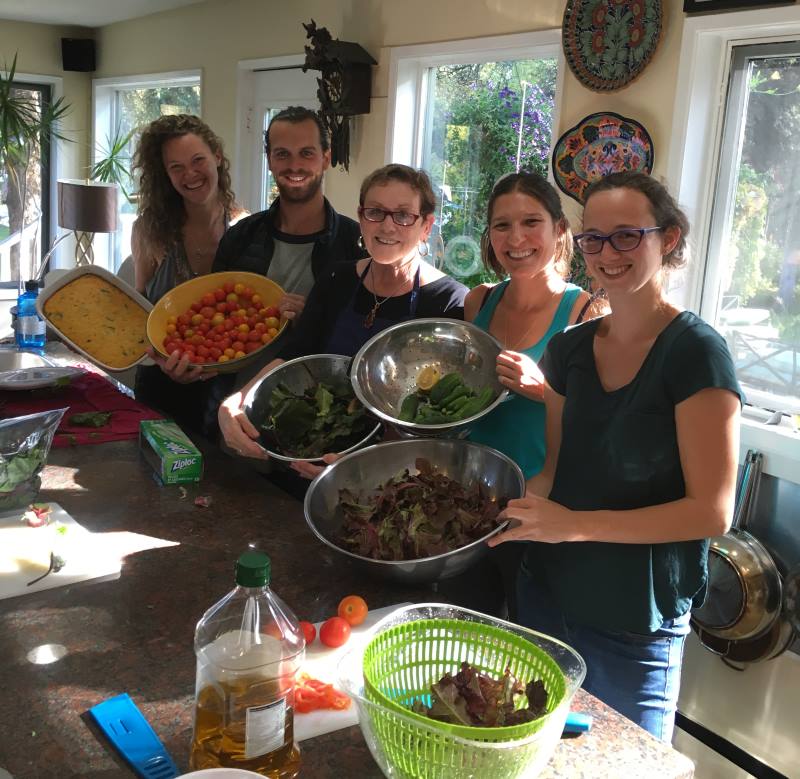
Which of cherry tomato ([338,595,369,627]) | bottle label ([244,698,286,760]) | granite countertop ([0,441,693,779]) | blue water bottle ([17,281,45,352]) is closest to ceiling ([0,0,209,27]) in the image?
blue water bottle ([17,281,45,352])

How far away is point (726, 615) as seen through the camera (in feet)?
7.54

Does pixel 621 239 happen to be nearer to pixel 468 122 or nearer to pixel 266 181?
pixel 468 122

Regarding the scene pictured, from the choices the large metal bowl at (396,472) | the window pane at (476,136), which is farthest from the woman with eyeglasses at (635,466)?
the window pane at (476,136)

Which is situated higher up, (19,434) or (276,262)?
(276,262)

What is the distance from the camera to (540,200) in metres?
1.72

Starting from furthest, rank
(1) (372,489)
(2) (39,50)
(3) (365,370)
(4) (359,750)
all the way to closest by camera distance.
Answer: (2) (39,50), (3) (365,370), (1) (372,489), (4) (359,750)

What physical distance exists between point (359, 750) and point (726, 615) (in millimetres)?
1591

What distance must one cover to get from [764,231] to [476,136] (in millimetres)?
1494

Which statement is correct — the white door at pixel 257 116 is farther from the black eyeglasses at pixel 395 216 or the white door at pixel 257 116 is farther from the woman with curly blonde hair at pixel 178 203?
the black eyeglasses at pixel 395 216

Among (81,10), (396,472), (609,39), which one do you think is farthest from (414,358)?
(81,10)

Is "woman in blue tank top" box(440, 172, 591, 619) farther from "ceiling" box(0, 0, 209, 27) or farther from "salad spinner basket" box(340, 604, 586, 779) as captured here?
"ceiling" box(0, 0, 209, 27)

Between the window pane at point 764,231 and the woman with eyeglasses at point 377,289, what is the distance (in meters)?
1.07

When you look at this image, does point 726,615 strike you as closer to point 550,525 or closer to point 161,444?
point 550,525

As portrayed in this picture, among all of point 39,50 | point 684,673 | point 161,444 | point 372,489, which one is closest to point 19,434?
point 161,444
